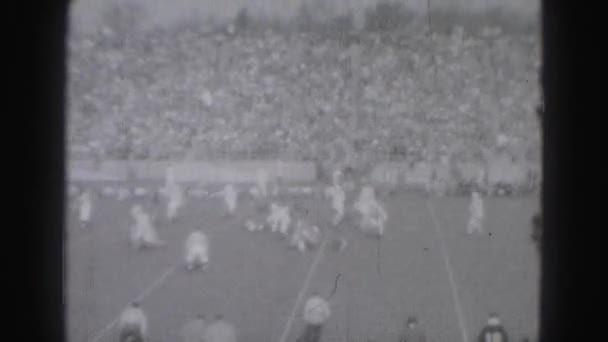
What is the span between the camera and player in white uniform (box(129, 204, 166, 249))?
5.39 meters

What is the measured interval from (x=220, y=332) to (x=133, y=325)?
1.39ft

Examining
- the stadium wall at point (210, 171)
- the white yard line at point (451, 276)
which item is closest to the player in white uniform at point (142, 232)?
the stadium wall at point (210, 171)

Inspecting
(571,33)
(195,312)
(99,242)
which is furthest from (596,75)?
(99,242)

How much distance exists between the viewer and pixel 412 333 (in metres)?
3.76

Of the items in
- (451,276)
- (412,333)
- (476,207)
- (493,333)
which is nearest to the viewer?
(493,333)

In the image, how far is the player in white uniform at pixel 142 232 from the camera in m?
5.39

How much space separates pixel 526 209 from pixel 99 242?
2.36 meters

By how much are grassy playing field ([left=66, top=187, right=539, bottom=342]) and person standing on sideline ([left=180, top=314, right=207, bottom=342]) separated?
0.15 feet

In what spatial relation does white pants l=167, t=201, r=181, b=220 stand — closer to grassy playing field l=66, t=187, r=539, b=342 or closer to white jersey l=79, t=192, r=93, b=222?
grassy playing field l=66, t=187, r=539, b=342

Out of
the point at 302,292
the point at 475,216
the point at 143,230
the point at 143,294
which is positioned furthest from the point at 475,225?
A: the point at 143,230

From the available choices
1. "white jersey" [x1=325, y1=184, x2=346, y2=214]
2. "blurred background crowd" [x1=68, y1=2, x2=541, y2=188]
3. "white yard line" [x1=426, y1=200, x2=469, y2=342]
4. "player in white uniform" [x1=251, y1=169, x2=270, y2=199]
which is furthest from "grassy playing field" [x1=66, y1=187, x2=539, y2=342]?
"blurred background crowd" [x1=68, y1=2, x2=541, y2=188]

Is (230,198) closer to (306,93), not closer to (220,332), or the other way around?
(306,93)

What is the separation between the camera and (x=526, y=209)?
4109 millimetres

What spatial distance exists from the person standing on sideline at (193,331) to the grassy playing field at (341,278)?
0.15 ft
